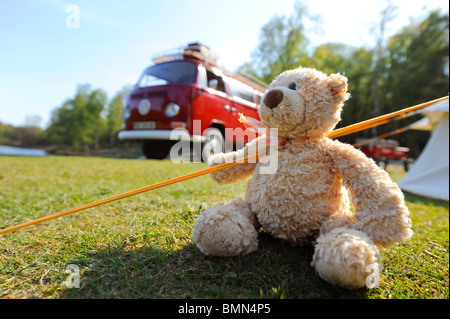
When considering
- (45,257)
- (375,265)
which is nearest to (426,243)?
(375,265)

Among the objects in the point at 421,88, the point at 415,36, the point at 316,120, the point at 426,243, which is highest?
the point at 415,36

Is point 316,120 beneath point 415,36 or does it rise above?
beneath

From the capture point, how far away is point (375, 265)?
0.84 m

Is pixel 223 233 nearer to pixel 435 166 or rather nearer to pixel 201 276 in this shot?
pixel 201 276

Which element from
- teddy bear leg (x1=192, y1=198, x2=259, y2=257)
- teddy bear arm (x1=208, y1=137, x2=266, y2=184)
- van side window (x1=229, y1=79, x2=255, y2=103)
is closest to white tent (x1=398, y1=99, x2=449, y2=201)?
van side window (x1=229, y1=79, x2=255, y2=103)

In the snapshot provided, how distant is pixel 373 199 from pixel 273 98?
23.4 inches

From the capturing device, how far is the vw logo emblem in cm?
533

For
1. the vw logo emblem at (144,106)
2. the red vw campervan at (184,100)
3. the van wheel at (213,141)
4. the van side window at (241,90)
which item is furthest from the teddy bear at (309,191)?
the van side window at (241,90)

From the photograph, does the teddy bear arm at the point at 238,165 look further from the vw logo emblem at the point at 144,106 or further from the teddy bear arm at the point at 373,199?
the vw logo emblem at the point at 144,106

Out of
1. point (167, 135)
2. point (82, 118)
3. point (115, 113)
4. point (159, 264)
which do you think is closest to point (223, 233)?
point (159, 264)

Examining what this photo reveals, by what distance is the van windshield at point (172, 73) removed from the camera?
5.24 meters

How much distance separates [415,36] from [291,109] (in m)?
23.7

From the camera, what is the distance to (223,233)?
1.02 m

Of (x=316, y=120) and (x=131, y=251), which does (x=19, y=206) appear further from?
(x=316, y=120)
